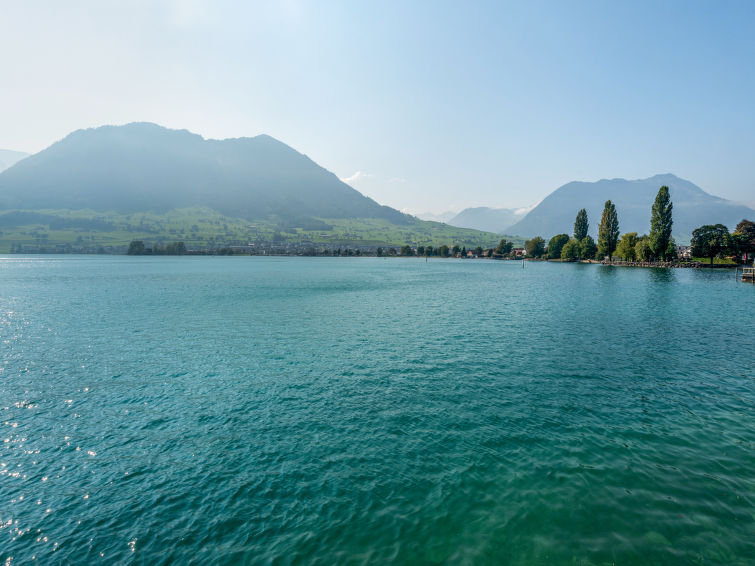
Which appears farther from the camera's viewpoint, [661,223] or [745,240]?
[745,240]

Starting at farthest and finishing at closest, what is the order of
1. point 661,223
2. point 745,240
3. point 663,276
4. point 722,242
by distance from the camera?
1. point 745,240
2. point 722,242
3. point 661,223
4. point 663,276

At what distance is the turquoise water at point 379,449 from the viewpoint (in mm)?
14008

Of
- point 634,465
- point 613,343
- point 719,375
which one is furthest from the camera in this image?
point 613,343

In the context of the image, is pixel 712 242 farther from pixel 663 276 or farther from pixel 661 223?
pixel 663 276

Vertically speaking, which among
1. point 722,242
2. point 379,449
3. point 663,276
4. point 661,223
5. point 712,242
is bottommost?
point 379,449

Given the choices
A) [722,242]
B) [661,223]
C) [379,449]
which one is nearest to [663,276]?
[661,223]

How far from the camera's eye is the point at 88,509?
1602 centimetres

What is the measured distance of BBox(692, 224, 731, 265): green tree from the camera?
186 metres

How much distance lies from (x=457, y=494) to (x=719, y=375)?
33.3 m

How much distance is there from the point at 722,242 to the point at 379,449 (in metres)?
259

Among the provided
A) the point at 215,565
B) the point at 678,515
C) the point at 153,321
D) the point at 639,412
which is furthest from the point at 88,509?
the point at 153,321

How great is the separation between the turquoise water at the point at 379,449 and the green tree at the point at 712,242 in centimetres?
20205

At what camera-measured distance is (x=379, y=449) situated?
20578 mm

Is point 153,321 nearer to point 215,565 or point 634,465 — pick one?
point 215,565
